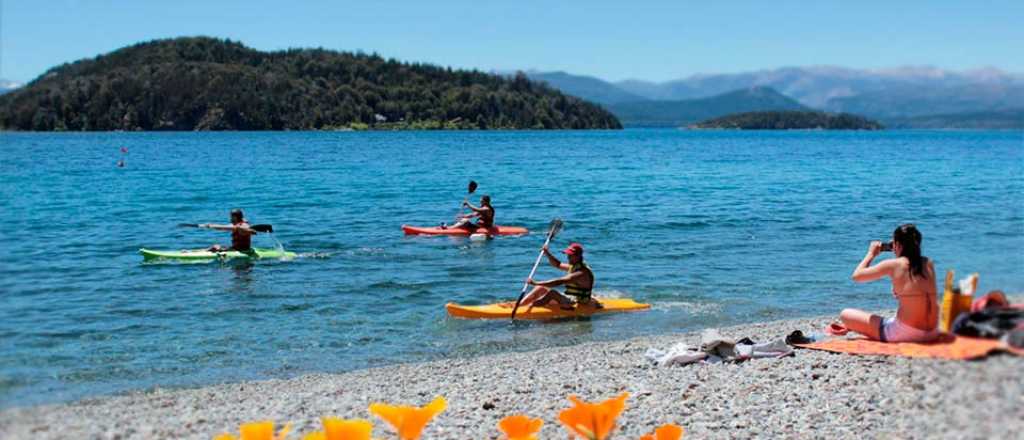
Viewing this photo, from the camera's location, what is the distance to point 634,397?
8875 mm

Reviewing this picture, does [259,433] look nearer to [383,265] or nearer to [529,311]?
[529,311]

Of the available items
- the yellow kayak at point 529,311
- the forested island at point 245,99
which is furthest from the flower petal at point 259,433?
the forested island at point 245,99

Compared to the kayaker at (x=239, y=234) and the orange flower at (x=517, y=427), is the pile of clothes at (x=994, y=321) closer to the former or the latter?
the orange flower at (x=517, y=427)

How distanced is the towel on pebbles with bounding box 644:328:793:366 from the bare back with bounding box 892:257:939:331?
243 inches

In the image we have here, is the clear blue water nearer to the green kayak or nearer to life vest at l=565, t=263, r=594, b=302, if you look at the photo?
the green kayak

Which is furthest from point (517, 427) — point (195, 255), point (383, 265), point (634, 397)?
point (195, 255)

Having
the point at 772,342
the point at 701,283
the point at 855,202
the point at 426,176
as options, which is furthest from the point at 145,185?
the point at 772,342

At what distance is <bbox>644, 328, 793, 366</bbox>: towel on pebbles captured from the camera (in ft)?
34.4

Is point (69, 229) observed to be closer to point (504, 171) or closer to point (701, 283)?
point (701, 283)

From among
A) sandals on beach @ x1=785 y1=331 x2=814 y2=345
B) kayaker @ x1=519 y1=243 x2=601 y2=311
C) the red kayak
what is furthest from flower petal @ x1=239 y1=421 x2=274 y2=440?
the red kayak

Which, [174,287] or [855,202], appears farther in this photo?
[855,202]

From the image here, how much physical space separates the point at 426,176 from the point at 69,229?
110 feet

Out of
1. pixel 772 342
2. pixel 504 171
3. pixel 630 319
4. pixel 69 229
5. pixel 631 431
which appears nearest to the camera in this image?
pixel 631 431

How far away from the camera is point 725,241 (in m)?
26.5
